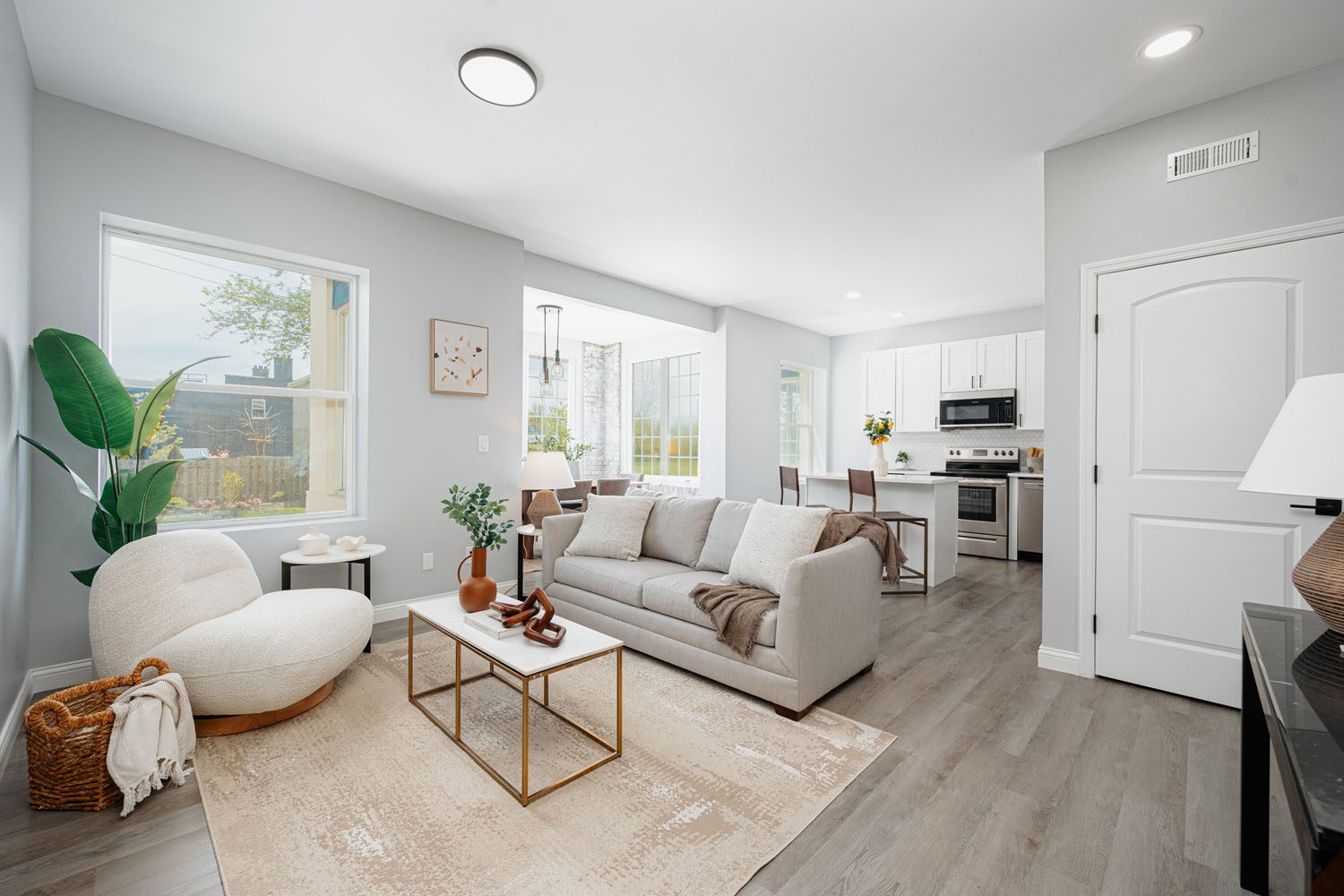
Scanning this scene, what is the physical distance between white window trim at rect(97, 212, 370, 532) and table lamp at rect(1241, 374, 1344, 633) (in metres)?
4.02

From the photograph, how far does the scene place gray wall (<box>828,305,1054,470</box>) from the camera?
6785mm

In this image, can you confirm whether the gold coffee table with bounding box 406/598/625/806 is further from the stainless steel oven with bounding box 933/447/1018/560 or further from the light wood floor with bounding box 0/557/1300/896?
the stainless steel oven with bounding box 933/447/1018/560

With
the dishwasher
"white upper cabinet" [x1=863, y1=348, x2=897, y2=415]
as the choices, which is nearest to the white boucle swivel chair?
the dishwasher

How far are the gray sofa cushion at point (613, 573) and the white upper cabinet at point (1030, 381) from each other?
464cm

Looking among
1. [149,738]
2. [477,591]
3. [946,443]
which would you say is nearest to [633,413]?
[946,443]

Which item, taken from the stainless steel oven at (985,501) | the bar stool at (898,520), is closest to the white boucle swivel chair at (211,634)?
the bar stool at (898,520)

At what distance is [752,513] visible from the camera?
3.06m

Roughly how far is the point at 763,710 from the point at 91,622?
2.67 metres

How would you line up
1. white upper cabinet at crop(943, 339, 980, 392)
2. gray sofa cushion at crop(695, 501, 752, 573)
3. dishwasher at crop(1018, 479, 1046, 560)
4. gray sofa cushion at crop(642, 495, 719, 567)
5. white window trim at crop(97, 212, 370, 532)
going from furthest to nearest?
white upper cabinet at crop(943, 339, 980, 392) → dishwasher at crop(1018, 479, 1046, 560) → gray sofa cushion at crop(642, 495, 719, 567) → gray sofa cushion at crop(695, 501, 752, 573) → white window trim at crop(97, 212, 370, 532)

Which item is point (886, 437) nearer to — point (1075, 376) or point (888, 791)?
point (1075, 376)

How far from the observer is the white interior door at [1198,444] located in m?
2.42

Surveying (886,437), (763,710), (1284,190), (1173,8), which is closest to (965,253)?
(886,437)

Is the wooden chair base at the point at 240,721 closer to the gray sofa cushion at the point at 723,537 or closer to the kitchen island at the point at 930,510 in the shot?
the gray sofa cushion at the point at 723,537

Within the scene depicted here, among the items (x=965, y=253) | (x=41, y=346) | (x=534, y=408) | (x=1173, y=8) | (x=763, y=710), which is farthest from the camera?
(x=534, y=408)
